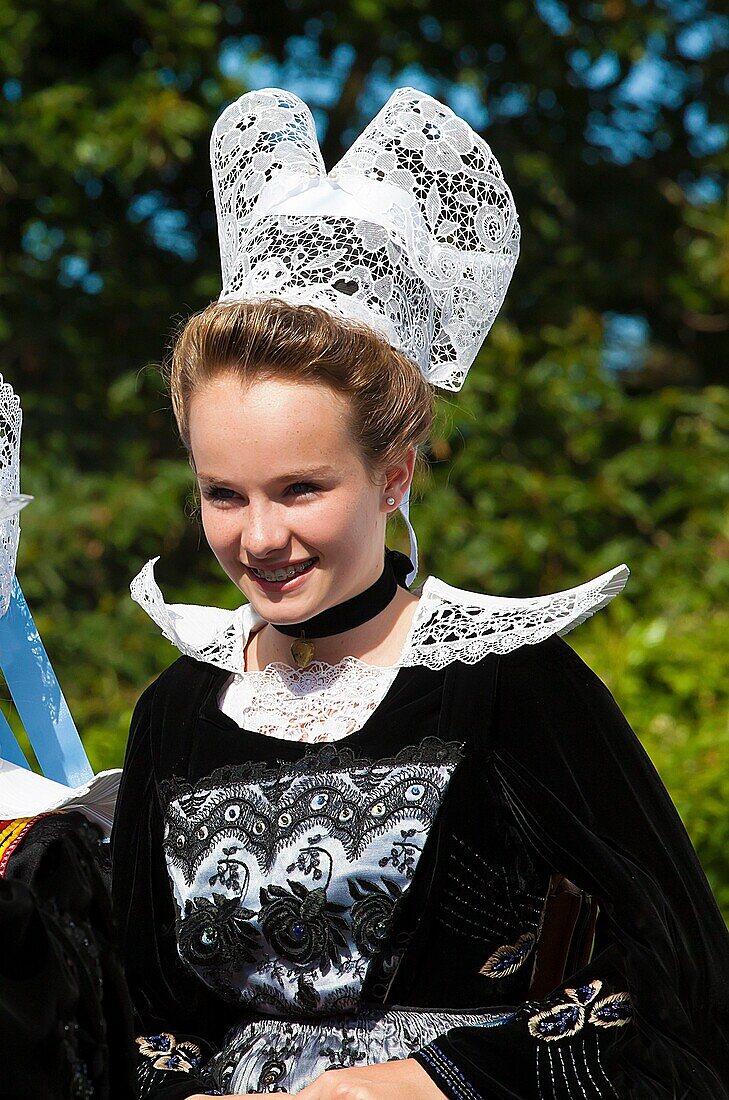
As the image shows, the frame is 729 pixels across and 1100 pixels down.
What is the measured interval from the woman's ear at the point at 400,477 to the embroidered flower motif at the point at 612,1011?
0.71m

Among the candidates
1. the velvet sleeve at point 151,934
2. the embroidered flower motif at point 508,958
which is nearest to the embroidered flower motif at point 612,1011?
the embroidered flower motif at point 508,958

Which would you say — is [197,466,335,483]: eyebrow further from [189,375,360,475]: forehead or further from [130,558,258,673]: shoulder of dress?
[130,558,258,673]: shoulder of dress

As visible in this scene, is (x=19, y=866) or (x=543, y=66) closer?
(x=19, y=866)

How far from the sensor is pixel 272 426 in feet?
5.72

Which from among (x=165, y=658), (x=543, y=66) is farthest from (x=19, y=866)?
(x=543, y=66)

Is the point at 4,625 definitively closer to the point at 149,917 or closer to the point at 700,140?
the point at 149,917

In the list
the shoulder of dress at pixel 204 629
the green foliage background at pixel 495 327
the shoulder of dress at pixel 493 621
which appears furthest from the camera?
the green foliage background at pixel 495 327

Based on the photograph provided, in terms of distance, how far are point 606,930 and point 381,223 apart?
0.99 metres

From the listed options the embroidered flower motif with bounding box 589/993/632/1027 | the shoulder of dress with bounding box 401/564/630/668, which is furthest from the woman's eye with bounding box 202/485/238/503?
the embroidered flower motif with bounding box 589/993/632/1027

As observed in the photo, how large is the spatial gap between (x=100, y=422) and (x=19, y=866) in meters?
3.94

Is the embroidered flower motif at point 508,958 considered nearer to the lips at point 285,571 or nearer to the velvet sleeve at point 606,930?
the velvet sleeve at point 606,930

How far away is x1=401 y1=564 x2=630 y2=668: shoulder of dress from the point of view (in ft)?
6.02

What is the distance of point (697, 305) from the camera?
19.4 ft

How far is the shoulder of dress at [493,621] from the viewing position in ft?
6.02
